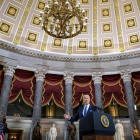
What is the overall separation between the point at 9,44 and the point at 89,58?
23.7 ft

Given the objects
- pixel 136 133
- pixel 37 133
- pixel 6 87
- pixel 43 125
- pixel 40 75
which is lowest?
pixel 37 133

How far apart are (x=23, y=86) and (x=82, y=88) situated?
16.9ft

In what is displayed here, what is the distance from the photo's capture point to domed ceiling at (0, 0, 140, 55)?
50.0ft

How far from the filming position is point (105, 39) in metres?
16.8

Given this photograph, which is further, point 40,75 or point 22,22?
point 22,22

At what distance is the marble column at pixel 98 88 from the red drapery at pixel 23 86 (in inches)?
212

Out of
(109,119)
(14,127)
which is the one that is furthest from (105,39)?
(109,119)

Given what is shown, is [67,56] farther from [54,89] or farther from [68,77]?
[54,89]

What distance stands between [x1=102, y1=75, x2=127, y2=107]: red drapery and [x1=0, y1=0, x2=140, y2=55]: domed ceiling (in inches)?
107

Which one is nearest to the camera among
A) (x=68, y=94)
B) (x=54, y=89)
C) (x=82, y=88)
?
(x=68, y=94)

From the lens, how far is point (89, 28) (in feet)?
54.9

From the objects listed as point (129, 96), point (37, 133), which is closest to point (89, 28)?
point (129, 96)

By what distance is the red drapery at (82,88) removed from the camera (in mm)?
14750

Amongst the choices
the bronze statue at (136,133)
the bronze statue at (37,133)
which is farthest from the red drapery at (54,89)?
the bronze statue at (136,133)
